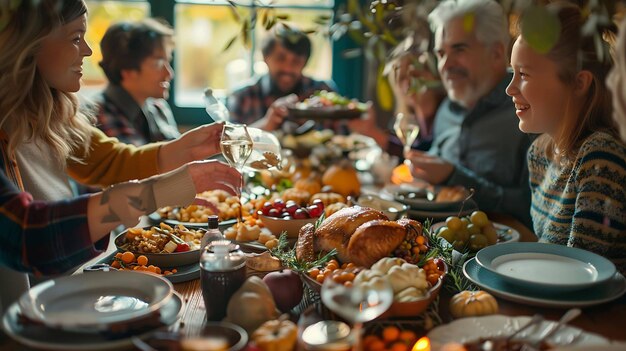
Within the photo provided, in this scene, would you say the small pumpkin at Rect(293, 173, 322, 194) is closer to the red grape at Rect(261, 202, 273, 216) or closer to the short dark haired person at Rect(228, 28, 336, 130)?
the red grape at Rect(261, 202, 273, 216)

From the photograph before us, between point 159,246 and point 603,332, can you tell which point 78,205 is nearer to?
→ point 159,246

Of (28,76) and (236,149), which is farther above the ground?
(28,76)

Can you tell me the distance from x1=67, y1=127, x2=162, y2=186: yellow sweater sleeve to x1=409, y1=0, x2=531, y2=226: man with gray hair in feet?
3.25

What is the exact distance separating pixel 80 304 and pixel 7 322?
0.13m

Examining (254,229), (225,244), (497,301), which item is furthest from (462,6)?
(225,244)

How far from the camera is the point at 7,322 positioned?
3.46 feet

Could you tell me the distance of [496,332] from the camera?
3.56 feet

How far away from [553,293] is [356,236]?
0.41 meters

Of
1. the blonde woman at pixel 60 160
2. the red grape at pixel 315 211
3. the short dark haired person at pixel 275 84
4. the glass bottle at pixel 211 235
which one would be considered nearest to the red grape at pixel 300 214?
the red grape at pixel 315 211

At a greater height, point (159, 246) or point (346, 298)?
point (346, 298)

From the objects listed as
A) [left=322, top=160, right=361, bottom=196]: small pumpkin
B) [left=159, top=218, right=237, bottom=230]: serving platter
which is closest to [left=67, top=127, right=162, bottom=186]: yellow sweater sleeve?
[left=159, top=218, right=237, bottom=230]: serving platter

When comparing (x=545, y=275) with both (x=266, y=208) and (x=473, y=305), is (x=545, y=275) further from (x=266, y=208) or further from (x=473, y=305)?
(x=266, y=208)

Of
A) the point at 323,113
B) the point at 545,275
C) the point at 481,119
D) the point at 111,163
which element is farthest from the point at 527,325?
the point at 323,113


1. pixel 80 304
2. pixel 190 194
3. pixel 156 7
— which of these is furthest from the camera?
pixel 156 7
